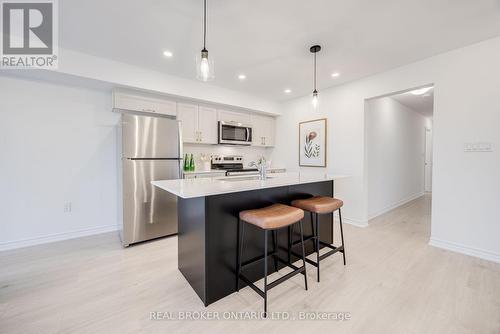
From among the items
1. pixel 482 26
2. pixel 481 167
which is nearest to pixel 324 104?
pixel 482 26

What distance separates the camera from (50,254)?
2.50 meters

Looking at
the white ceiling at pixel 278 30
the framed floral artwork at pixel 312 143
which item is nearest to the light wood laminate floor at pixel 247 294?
the framed floral artwork at pixel 312 143

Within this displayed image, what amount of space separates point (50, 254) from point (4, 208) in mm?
898

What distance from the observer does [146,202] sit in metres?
2.86

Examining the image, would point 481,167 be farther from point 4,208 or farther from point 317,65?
point 4,208

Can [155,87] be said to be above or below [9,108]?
above

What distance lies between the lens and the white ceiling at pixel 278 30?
1841 mm

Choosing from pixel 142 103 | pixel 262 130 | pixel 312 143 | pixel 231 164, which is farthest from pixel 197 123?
pixel 312 143

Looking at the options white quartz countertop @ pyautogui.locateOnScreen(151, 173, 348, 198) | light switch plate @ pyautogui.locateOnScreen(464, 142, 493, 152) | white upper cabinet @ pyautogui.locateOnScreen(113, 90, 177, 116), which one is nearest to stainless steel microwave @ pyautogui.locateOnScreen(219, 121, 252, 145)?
white upper cabinet @ pyautogui.locateOnScreen(113, 90, 177, 116)

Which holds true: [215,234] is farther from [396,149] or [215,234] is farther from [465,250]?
[396,149]

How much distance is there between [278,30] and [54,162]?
3.43 metres

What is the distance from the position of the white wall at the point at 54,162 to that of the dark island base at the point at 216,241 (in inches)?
80.2

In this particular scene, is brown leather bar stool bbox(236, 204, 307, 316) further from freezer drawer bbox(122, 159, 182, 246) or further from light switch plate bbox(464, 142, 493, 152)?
light switch plate bbox(464, 142, 493, 152)

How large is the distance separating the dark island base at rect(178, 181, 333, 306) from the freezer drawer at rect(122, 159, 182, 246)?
104cm
